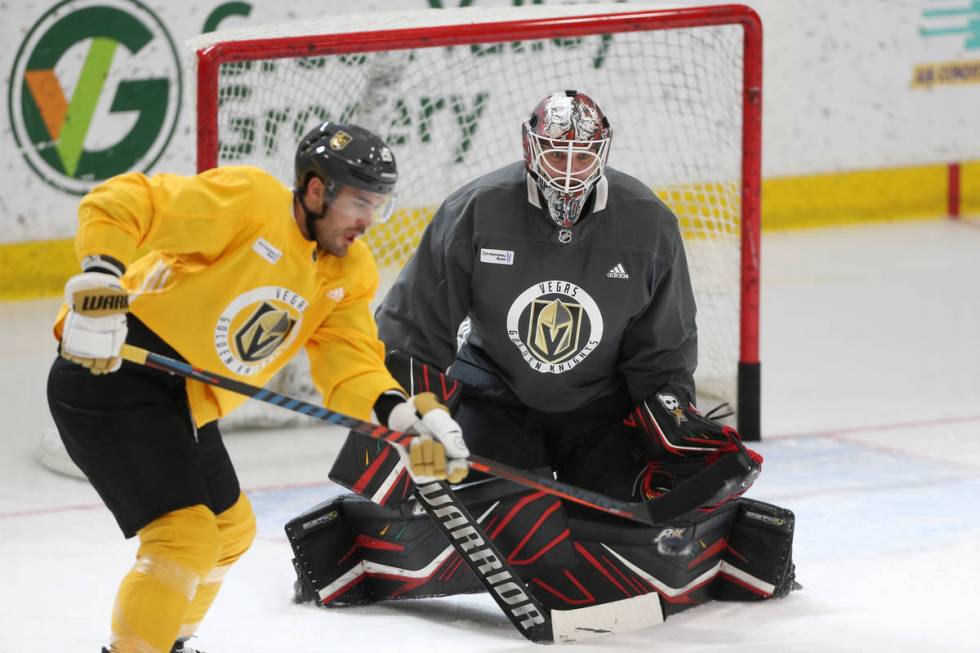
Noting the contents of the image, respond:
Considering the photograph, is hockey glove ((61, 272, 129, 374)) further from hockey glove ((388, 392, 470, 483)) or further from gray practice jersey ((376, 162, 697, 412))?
gray practice jersey ((376, 162, 697, 412))

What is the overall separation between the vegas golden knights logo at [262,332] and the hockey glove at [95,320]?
0.26 meters

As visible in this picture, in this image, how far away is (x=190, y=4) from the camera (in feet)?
18.7

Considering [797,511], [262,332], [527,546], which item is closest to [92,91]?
[797,511]

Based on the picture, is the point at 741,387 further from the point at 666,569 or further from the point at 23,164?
the point at 23,164

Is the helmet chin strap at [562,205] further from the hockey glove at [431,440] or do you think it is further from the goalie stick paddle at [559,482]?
the hockey glove at [431,440]

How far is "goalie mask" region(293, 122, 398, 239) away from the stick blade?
3.08 feet

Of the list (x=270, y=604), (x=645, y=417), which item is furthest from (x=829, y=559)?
(x=270, y=604)

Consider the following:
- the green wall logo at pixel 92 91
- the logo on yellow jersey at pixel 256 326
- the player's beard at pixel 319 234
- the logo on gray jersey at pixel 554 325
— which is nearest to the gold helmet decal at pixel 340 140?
the player's beard at pixel 319 234

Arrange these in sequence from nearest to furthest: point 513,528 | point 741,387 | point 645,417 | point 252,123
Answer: point 513,528, point 645,417, point 252,123, point 741,387

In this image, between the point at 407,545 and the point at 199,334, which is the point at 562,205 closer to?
the point at 407,545

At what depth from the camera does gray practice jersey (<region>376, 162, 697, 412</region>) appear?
3.44 metres

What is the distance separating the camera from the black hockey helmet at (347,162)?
104 inches

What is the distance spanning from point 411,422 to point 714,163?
2382mm

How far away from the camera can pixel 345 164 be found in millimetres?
2641
